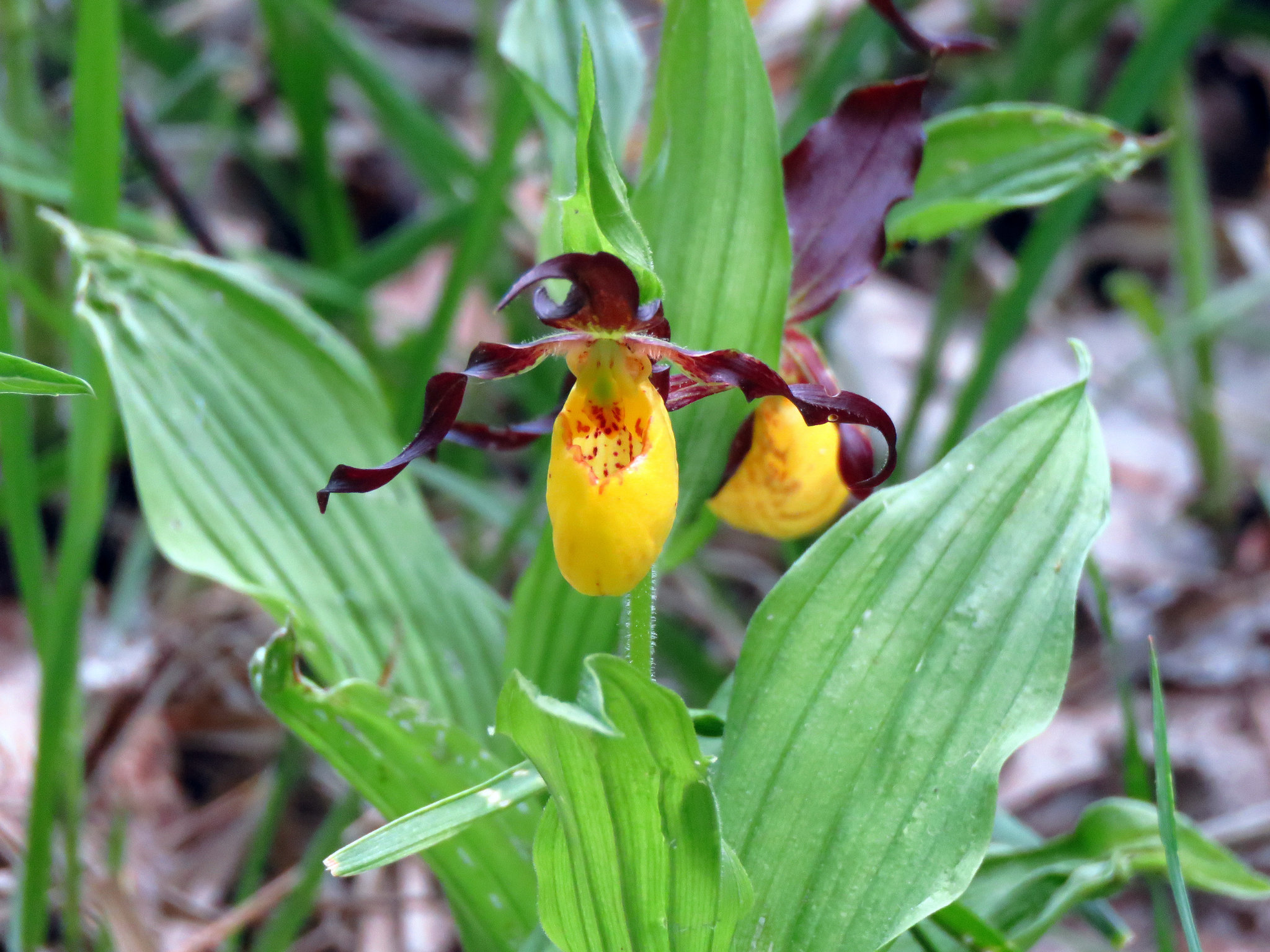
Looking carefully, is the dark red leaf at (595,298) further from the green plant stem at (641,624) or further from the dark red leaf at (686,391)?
the green plant stem at (641,624)

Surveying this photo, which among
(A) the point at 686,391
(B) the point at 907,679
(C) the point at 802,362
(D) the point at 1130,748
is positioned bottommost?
(D) the point at 1130,748

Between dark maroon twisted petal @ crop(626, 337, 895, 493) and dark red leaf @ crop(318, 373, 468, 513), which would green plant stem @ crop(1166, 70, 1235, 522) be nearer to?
dark maroon twisted petal @ crop(626, 337, 895, 493)

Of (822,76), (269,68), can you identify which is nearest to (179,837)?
(822,76)

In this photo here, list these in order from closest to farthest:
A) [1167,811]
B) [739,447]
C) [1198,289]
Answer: [1167,811] → [739,447] → [1198,289]

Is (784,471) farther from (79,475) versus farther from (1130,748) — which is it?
(79,475)

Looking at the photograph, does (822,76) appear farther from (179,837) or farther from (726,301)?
(179,837)

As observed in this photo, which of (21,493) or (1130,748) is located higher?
(21,493)

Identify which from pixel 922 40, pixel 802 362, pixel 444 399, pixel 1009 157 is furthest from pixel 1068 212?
pixel 444 399
